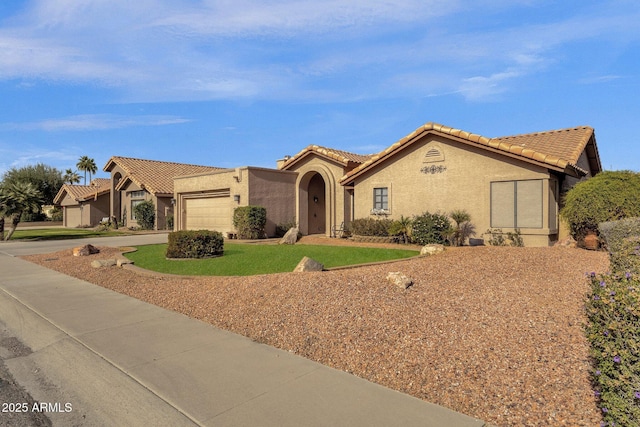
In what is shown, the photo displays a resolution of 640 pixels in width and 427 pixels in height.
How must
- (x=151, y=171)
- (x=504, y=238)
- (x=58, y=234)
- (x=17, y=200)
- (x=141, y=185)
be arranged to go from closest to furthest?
(x=504, y=238) < (x=17, y=200) < (x=58, y=234) < (x=141, y=185) < (x=151, y=171)

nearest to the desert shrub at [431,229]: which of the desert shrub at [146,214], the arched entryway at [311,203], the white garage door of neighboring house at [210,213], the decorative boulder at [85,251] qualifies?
the arched entryway at [311,203]

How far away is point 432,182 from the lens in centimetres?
1617

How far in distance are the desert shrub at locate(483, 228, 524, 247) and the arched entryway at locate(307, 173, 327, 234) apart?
1011 cm

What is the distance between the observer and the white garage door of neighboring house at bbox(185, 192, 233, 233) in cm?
2259

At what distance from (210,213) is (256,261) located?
12.9 meters

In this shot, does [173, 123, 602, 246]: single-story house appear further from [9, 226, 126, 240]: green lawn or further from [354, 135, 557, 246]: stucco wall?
[9, 226, 126, 240]: green lawn

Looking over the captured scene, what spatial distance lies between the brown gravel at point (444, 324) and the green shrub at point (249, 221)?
10295 mm

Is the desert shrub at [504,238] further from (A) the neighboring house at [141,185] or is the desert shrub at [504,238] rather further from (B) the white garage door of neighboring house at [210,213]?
(A) the neighboring house at [141,185]

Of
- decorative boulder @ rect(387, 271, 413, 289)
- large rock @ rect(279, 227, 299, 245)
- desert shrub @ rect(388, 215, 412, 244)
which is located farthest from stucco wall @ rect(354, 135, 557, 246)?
decorative boulder @ rect(387, 271, 413, 289)

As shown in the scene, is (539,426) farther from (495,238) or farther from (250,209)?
(250,209)

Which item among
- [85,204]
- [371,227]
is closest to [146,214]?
[85,204]

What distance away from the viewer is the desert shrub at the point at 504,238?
13.8 m

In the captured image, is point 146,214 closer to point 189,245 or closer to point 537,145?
point 189,245

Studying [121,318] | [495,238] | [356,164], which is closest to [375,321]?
[121,318]
